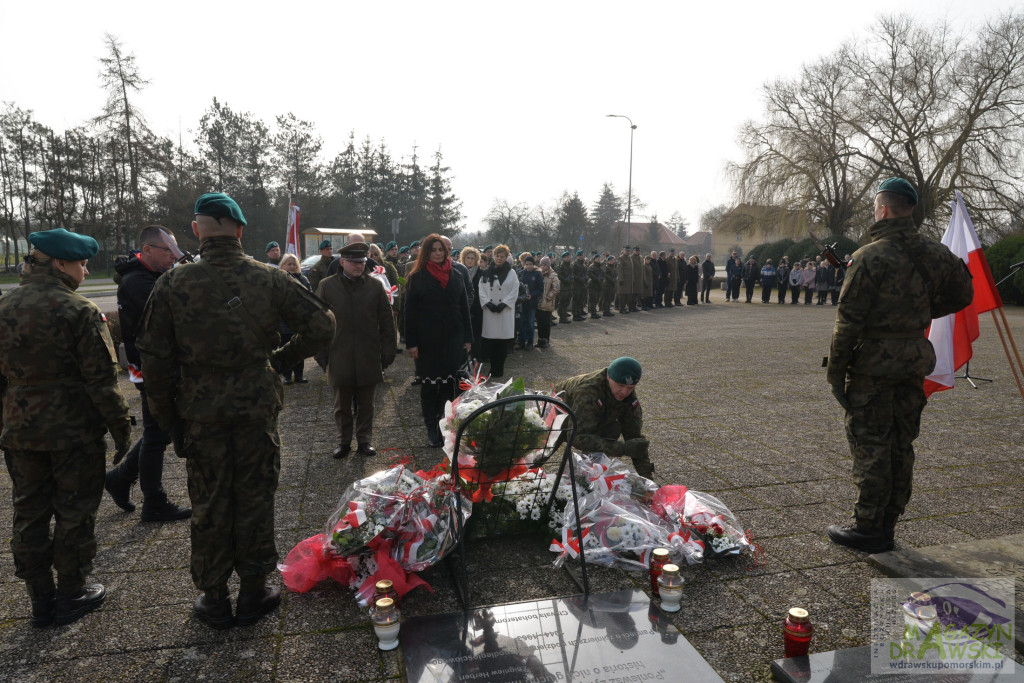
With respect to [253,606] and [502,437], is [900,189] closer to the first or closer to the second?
[502,437]

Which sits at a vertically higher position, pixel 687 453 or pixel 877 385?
pixel 877 385

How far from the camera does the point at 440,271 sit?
5.85m

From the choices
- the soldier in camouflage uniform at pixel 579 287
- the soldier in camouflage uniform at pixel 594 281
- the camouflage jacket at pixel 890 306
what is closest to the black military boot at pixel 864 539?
the camouflage jacket at pixel 890 306

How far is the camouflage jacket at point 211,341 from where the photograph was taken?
2.94m

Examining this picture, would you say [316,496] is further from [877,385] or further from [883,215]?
[883,215]

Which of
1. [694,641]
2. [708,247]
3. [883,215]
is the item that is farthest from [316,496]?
[708,247]

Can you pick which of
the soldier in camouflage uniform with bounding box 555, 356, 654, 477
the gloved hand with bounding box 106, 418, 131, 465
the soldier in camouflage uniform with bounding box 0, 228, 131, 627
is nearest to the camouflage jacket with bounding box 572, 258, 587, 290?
the soldier in camouflage uniform with bounding box 555, 356, 654, 477

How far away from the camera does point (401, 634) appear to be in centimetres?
300

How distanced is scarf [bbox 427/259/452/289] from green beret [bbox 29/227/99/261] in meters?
2.93

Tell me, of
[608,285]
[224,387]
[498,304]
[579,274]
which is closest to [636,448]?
[224,387]

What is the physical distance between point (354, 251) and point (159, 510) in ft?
8.35

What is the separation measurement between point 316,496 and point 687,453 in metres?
3.27

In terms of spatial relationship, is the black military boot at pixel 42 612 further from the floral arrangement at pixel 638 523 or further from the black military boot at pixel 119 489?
the floral arrangement at pixel 638 523

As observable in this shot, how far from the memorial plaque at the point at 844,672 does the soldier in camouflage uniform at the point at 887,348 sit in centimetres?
122
